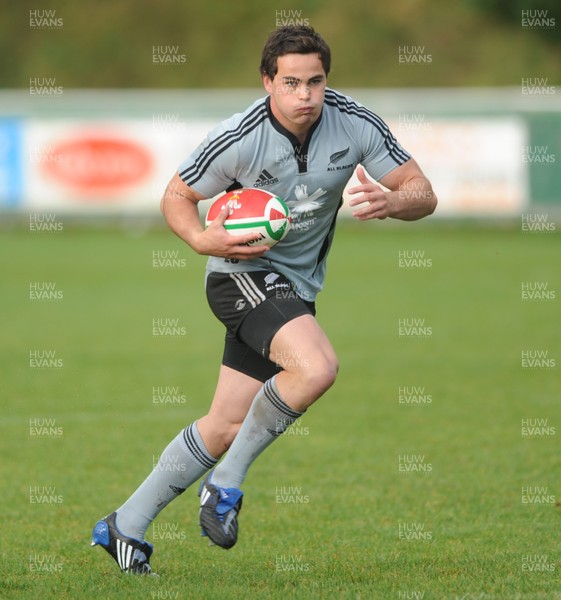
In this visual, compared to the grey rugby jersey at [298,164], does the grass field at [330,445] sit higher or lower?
lower

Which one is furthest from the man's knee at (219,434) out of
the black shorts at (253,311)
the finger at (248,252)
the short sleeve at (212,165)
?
the short sleeve at (212,165)

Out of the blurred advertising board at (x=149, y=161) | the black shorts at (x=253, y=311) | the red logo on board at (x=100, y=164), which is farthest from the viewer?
the red logo on board at (x=100, y=164)

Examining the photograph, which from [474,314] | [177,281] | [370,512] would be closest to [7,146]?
[177,281]

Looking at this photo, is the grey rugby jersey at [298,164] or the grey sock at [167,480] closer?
the grey rugby jersey at [298,164]

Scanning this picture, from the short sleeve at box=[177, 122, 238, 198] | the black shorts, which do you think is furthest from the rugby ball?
the black shorts

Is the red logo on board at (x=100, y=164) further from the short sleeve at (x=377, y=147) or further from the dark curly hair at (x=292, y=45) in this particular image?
the dark curly hair at (x=292, y=45)

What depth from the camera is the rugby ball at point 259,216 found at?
511cm

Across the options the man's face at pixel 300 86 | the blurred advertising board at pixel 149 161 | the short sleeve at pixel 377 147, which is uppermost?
the blurred advertising board at pixel 149 161

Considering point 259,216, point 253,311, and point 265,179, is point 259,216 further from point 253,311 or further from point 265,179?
point 253,311

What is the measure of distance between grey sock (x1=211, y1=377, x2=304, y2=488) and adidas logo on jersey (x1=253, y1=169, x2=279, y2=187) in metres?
0.92

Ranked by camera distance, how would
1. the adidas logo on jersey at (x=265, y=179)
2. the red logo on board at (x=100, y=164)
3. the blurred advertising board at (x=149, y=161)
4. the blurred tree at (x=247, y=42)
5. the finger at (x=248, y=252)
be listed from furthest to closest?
the blurred tree at (x=247, y=42) → the red logo on board at (x=100, y=164) → the blurred advertising board at (x=149, y=161) → the adidas logo on jersey at (x=265, y=179) → the finger at (x=248, y=252)

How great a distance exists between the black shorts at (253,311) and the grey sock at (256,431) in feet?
0.67

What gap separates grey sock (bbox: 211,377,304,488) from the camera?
513 centimetres

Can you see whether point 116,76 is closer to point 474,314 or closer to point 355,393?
point 474,314
